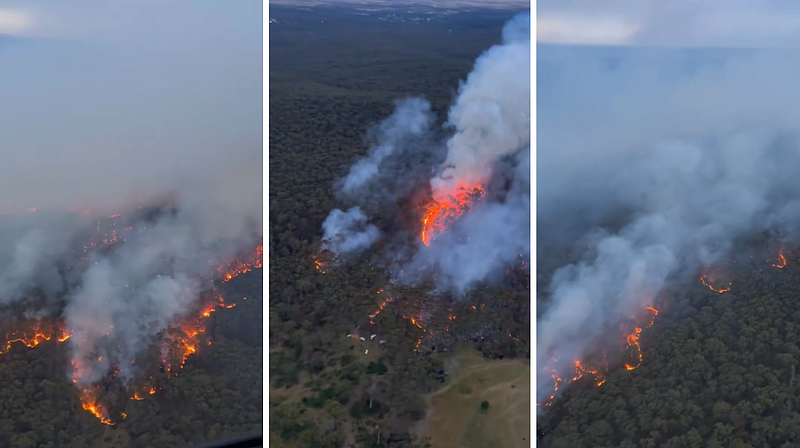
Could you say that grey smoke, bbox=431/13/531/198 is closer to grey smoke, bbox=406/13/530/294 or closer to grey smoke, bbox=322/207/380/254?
grey smoke, bbox=406/13/530/294

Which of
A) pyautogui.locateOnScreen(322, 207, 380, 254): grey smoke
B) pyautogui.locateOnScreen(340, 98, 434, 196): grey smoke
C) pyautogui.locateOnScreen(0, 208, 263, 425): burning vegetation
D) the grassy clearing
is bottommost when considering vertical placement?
the grassy clearing

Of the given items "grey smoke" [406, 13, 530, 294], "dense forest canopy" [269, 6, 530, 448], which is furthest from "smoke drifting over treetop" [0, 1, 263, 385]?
"grey smoke" [406, 13, 530, 294]

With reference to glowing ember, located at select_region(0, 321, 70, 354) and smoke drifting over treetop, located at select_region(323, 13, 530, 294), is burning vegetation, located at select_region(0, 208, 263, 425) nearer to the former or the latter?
glowing ember, located at select_region(0, 321, 70, 354)

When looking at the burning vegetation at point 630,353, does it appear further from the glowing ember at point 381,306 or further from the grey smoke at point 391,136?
the grey smoke at point 391,136

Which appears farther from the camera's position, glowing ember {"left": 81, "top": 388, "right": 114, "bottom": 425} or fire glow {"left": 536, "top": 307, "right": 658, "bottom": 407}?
fire glow {"left": 536, "top": 307, "right": 658, "bottom": 407}

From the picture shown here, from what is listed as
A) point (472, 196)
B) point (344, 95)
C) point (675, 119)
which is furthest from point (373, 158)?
point (675, 119)

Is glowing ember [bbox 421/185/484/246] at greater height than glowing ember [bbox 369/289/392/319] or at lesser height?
greater

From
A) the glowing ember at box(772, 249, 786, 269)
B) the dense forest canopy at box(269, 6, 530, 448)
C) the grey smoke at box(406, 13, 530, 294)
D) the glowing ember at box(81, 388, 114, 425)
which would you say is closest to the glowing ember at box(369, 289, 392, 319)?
the dense forest canopy at box(269, 6, 530, 448)

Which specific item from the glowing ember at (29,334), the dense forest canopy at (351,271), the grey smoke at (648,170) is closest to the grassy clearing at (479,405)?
the dense forest canopy at (351,271)
